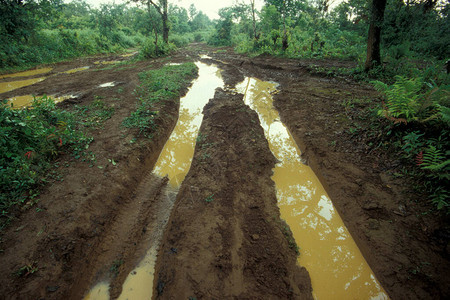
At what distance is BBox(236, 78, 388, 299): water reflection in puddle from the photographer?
8.91ft

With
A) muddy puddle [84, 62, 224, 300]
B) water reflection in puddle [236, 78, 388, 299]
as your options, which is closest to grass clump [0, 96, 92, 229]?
muddy puddle [84, 62, 224, 300]

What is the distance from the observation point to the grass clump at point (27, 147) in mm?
3332

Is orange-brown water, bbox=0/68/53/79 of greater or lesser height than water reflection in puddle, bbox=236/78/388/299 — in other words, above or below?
above

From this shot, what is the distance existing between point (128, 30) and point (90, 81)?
26.9 m

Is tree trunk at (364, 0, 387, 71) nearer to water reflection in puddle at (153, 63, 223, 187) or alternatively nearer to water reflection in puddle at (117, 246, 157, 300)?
water reflection in puddle at (153, 63, 223, 187)

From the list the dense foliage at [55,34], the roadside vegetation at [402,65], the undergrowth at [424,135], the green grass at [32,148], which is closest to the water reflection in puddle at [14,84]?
the dense foliage at [55,34]

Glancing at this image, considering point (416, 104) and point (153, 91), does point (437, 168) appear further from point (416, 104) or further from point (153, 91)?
point (153, 91)

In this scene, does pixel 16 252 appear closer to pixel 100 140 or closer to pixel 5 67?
pixel 100 140

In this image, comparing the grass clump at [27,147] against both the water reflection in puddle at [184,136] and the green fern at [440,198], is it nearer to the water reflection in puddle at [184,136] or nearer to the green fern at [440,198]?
the water reflection in puddle at [184,136]

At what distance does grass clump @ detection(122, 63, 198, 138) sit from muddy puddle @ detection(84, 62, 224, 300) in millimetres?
609

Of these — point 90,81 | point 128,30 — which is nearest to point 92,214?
point 90,81

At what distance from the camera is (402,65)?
8086 millimetres

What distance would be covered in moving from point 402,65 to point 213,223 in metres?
10.3

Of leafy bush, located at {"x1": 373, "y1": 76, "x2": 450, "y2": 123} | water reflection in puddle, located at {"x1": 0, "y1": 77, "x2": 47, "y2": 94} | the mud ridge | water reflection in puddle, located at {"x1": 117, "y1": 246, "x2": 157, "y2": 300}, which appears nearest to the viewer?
the mud ridge
